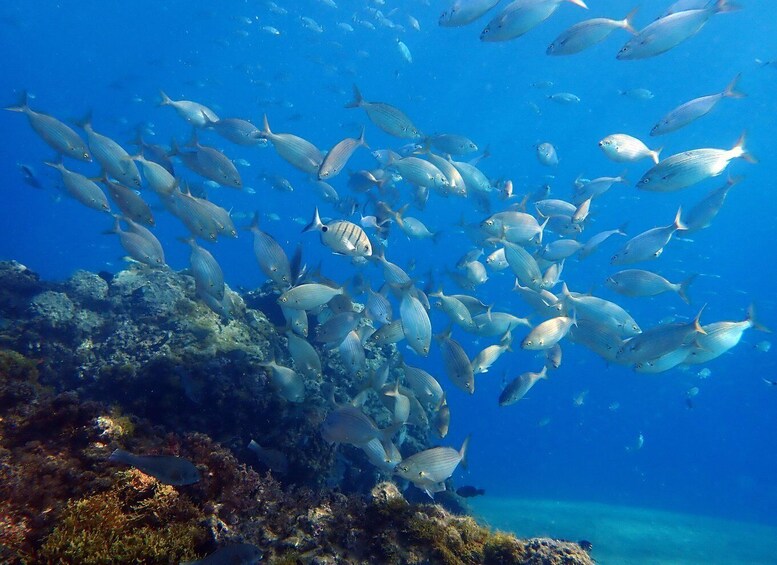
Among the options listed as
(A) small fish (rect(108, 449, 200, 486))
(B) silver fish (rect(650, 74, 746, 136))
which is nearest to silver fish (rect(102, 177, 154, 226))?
(A) small fish (rect(108, 449, 200, 486))

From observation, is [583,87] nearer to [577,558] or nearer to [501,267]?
[501,267]

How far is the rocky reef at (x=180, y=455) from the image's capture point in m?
3.10

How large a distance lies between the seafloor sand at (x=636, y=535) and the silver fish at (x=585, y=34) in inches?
392

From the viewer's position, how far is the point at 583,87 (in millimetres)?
43625

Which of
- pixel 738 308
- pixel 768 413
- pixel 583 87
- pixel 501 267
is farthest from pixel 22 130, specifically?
pixel 768 413

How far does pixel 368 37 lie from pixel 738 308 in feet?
192

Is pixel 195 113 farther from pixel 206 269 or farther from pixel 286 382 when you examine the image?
pixel 286 382

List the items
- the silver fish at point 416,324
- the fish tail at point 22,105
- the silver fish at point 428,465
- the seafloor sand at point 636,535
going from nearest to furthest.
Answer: the silver fish at point 428,465 → the silver fish at point 416,324 → the fish tail at point 22,105 → the seafloor sand at point 636,535

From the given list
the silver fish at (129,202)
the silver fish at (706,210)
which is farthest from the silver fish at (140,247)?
the silver fish at (706,210)

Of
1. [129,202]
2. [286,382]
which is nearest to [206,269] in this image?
[129,202]

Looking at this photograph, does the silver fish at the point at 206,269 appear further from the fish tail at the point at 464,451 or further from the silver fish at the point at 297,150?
the fish tail at the point at 464,451

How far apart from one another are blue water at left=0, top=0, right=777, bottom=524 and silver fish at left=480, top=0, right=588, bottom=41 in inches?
986

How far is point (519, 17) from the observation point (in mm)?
5398

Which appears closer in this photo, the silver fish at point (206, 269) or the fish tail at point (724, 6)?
the fish tail at point (724, 6)
